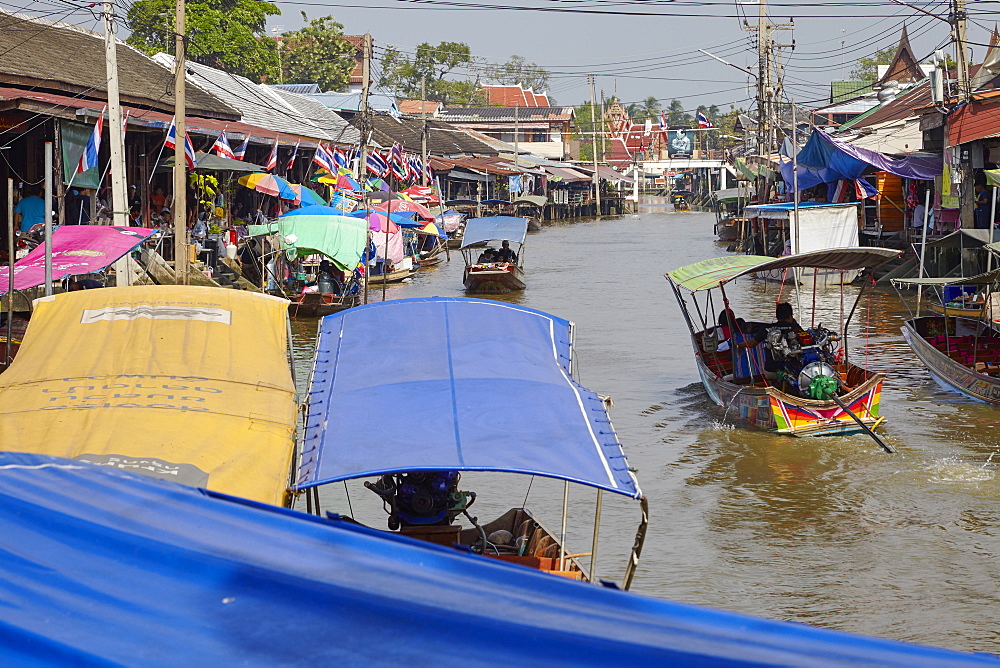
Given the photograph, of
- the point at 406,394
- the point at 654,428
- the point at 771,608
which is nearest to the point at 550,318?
the point at 406,394

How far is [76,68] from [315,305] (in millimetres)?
6421

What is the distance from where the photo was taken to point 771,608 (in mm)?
8070

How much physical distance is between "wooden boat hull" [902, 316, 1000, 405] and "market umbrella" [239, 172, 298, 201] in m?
15.0

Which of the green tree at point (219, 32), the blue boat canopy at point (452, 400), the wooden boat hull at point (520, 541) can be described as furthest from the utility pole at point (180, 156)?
the green tree at point (219, 32)

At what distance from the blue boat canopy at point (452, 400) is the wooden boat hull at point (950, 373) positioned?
7898 mm

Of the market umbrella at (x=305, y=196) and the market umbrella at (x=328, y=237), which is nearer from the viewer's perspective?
the market umbrella at (x=328, y=237)

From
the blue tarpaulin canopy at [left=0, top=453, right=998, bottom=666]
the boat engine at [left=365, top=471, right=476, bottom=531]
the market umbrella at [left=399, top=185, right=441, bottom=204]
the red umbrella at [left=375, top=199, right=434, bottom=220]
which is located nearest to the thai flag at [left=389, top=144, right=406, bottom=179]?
the red umbrella at [left=375, top=199, right=434, bottom=220]

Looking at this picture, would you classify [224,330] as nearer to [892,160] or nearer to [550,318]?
[550,318]

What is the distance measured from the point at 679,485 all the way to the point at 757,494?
83 cm

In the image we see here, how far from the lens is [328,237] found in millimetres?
21641

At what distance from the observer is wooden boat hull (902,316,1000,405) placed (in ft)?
45.8

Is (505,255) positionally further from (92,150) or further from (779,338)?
(779,338)

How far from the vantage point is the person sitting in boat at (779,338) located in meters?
12.7

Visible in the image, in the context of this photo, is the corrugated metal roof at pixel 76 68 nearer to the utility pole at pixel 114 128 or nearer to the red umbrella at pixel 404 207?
the utility pole at pixel 114 128
